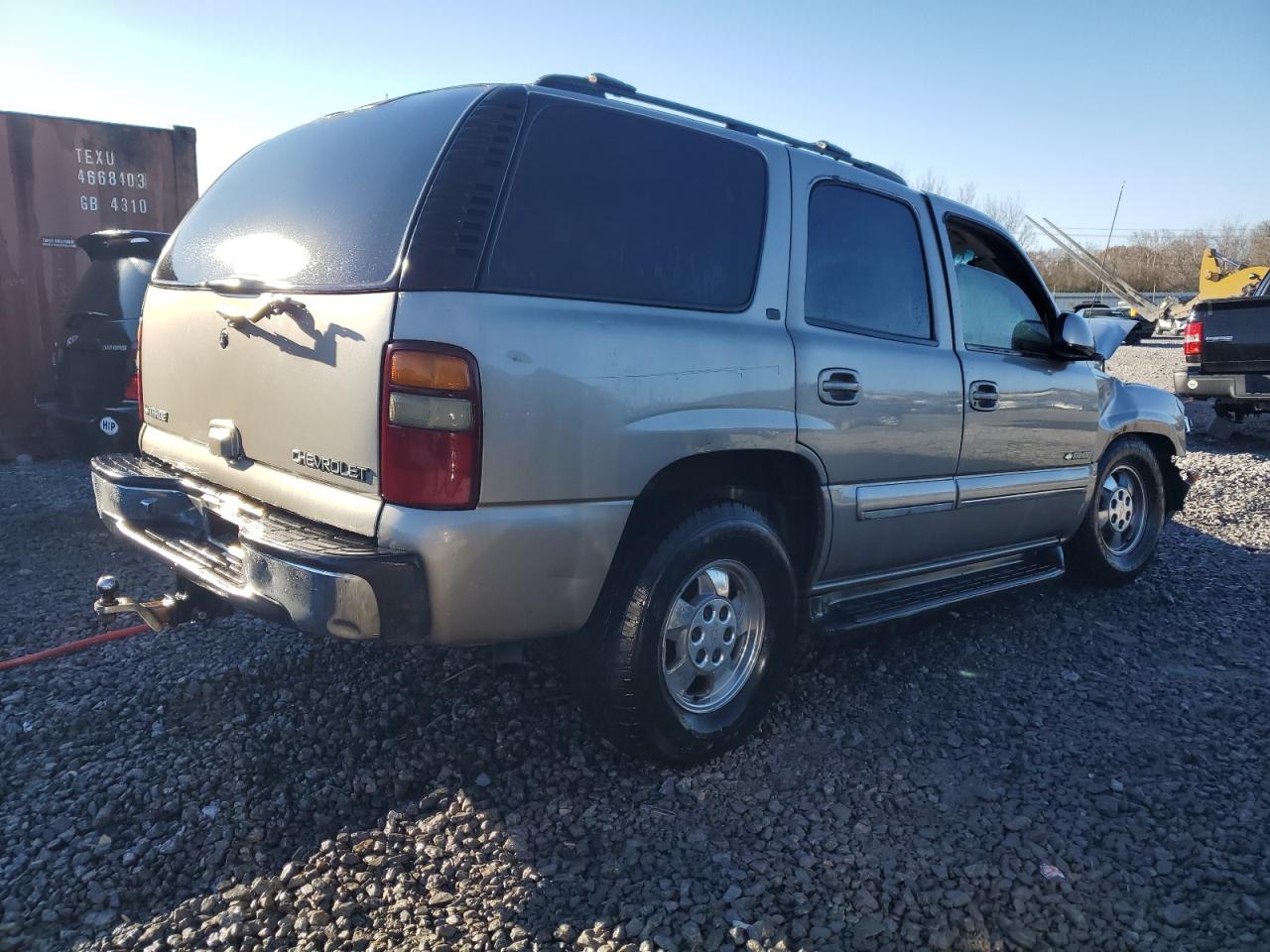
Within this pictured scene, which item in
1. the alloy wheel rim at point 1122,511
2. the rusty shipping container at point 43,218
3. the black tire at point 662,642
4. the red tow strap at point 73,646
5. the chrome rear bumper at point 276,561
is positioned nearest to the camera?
the chrome rear bumper at point 276,561

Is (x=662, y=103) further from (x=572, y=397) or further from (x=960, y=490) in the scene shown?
(x=960, y=490)

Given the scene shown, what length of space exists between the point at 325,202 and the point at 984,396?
2.71 meters

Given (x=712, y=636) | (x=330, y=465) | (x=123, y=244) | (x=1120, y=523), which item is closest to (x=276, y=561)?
(x=330, y=465)

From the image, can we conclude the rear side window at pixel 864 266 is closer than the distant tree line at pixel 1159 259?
Yes

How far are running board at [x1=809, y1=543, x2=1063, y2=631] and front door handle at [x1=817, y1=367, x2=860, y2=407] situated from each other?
0.76 metres

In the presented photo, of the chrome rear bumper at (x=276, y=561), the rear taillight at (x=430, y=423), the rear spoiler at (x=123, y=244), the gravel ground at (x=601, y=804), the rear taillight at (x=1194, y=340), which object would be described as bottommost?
the gravel ground at (x=601, y=804)

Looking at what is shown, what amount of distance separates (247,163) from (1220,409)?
10.3 metres

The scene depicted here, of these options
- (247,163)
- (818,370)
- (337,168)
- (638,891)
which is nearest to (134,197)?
(247,163)

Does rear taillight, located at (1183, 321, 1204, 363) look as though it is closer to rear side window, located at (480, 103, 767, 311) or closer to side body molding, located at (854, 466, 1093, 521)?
side body molding, located at (854, 466, 1093, 521)

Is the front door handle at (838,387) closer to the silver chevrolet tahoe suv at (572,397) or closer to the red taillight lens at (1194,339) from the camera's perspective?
the silver chevrolet tahoe suv at (572,397)

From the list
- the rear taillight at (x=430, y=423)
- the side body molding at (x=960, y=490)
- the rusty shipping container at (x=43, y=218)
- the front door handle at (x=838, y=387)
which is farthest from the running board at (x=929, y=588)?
the rusty shipping container at (x=43, y=218)

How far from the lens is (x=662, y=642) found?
9.16 ft

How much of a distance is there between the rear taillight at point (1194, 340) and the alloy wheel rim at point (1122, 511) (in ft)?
19.2

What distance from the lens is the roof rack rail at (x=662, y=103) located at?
112 inches
